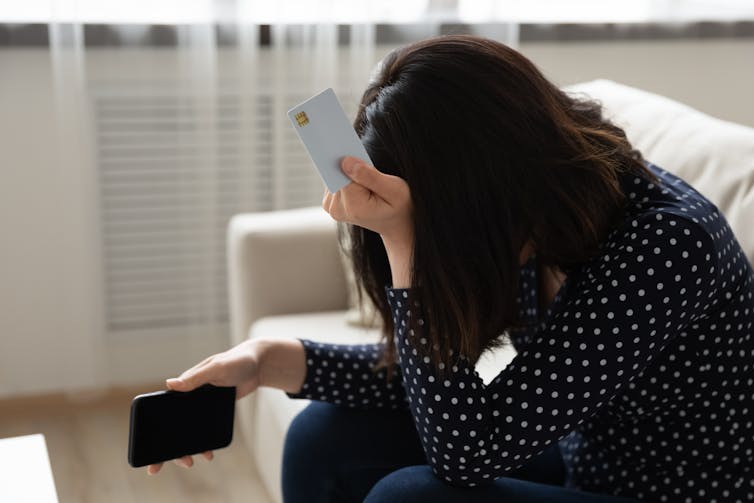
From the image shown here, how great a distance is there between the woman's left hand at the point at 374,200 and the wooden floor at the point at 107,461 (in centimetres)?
106

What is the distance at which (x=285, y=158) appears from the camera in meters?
2.21

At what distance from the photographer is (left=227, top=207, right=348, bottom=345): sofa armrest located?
1.73m

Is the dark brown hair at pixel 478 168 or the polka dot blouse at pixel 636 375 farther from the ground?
the dark brown hair at pixel 478 168

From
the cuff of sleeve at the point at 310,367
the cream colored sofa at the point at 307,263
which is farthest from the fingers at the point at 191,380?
the cream colored sofa at the point at 307,263

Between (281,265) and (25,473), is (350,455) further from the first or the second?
(281,265)

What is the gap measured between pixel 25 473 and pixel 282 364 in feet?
1.08

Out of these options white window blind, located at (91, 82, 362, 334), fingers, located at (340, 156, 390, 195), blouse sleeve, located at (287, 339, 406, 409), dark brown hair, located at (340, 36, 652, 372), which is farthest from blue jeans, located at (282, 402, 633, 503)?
white window blind, located at (91, 82, 362, 334)

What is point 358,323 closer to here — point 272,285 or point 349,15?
point 272,285

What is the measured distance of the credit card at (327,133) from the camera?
0.89 metres

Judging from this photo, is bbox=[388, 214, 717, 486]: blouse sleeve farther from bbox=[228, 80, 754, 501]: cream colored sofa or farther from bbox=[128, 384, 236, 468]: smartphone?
bbox=[228, 80, 754, 501]: cream colored sofa

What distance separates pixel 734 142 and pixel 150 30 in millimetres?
1285

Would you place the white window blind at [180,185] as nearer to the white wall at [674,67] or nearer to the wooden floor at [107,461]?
the wooden floor at [107,461]

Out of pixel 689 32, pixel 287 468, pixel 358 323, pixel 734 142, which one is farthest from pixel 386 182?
pixel 689 32

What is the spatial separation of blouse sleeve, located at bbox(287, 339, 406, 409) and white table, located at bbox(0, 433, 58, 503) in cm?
32
